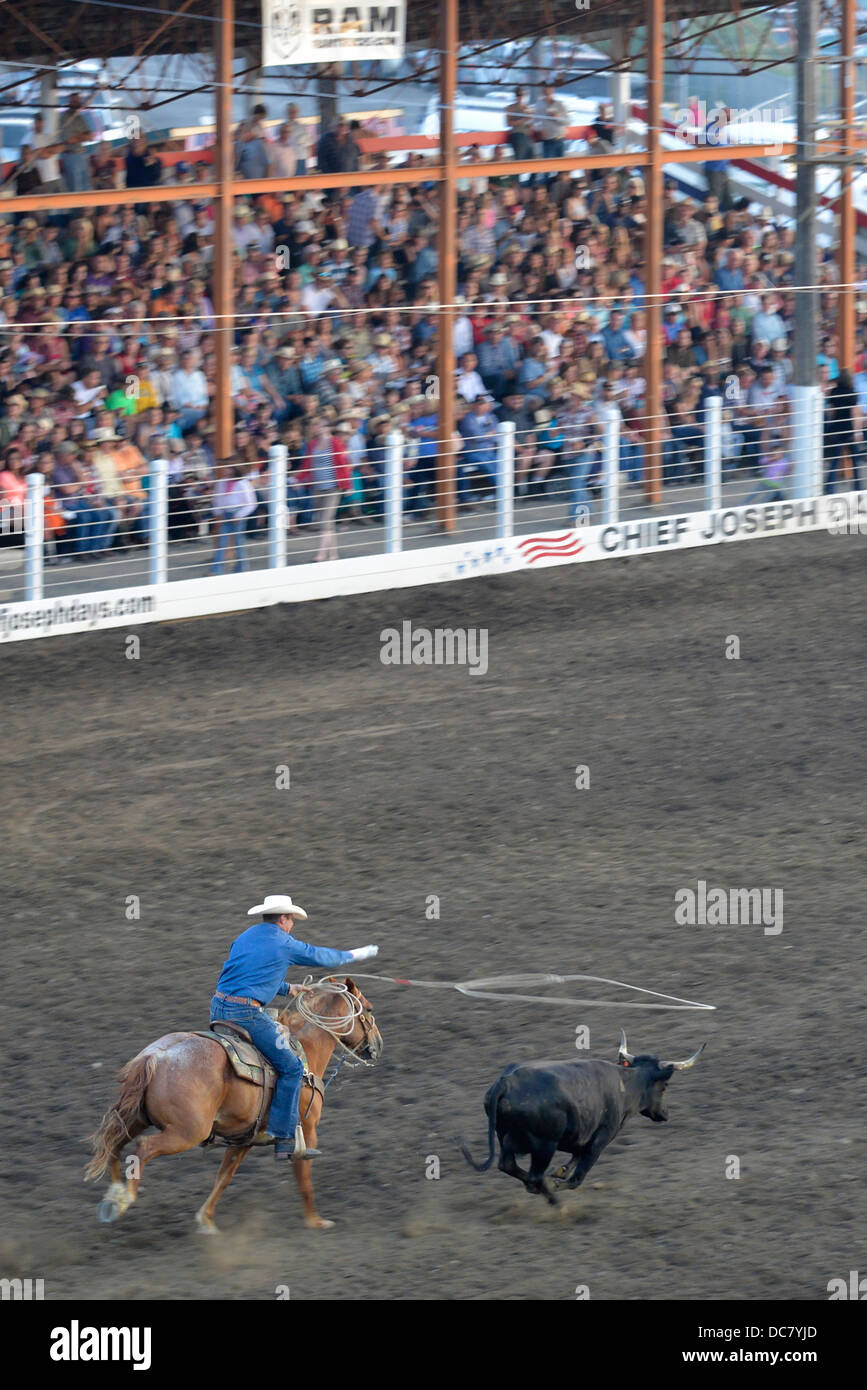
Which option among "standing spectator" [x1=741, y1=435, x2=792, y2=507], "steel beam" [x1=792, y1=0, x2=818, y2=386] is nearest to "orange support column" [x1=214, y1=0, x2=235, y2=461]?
"standing spectator" [x1=741, y1=435, x2=792, y2=507]

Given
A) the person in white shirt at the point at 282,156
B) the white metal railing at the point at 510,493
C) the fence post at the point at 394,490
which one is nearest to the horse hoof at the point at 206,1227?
the white metal railing at the point at 510,493

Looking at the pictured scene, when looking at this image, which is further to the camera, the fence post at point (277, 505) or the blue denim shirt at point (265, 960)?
the fence post at point (277, 505)

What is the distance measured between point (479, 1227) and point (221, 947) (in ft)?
10.7

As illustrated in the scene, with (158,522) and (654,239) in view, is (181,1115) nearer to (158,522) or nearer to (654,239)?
(158,522)

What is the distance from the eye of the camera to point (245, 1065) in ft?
26.0

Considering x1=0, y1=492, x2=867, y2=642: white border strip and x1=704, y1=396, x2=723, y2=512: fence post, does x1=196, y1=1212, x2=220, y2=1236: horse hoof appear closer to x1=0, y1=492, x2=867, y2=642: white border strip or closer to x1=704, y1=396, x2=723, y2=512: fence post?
x1=0, y1=492, x2=867, y2=642: white border strip

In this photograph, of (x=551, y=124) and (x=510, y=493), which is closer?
(x=510, y=493)

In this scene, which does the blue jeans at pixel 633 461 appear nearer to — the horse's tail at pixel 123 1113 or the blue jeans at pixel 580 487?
the blue jeans at pixel 580 487

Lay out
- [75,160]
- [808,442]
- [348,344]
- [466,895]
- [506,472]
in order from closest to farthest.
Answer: [466,895]
[506,472]
[75,160]
[348,344]
[808,442]

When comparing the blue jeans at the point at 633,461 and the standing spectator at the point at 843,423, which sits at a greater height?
the standing spectator at the point at 843,423

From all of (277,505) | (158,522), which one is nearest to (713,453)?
(277,505)

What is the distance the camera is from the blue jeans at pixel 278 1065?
805 centimetres

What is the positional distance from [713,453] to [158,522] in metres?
6.51

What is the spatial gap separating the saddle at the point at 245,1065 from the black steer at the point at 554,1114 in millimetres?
802
